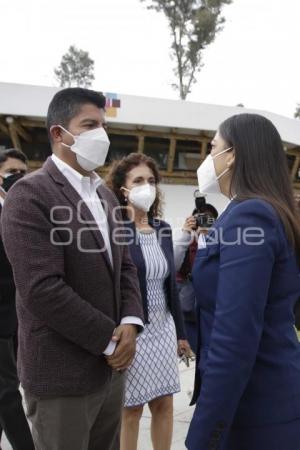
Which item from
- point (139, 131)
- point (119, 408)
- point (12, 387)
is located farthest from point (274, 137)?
point (139, 131)

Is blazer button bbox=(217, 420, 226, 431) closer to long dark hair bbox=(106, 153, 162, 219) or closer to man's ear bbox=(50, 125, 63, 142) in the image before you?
man's ear bbox=(50, 125, 63, 142)

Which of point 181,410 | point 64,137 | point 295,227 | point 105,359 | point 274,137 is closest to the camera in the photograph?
point 295,227

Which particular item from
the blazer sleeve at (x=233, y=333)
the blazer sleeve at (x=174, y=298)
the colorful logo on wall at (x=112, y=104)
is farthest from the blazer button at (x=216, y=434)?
the colorful logo on wall at (x=112, y=104)

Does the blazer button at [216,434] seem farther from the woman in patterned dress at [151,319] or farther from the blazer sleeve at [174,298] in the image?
the blazer sleeve at [174,298]

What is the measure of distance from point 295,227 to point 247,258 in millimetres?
238

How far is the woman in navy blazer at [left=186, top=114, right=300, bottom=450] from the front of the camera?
4.18 feet

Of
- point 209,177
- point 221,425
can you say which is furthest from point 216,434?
point 209,177

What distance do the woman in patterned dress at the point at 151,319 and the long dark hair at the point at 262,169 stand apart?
1266 mm

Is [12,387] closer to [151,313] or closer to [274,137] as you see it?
[151,313]

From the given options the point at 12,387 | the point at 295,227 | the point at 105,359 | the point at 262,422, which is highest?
the point at 295,227

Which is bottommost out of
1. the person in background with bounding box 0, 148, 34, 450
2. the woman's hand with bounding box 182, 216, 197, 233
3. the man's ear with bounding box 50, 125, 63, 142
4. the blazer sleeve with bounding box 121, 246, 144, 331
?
the person in background with bounding box 0, 148, 34, 450

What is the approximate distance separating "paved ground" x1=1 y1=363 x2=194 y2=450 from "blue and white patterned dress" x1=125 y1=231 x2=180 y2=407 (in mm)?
642

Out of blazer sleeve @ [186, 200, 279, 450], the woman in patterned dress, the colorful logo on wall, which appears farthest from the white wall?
blazer sleeve @ [186, 200, 279, 450]

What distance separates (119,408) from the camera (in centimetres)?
197
